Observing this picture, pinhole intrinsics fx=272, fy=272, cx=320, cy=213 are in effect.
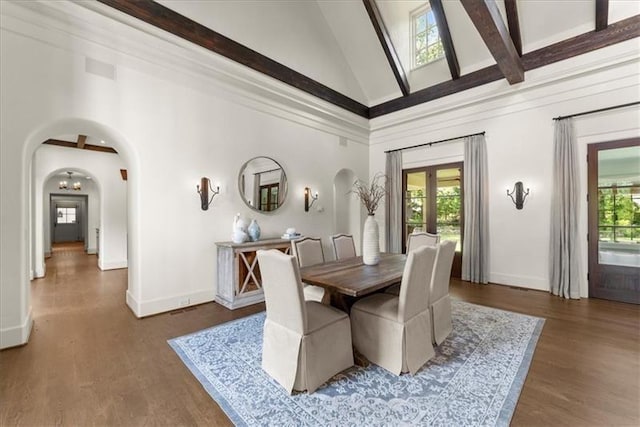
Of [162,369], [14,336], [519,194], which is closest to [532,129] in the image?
[519,194]

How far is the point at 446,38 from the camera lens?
16.2 feet

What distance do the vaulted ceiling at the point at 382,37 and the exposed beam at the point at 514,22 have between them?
0.02 m

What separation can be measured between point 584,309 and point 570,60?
3822mm

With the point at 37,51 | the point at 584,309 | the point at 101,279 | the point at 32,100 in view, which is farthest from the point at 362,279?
the point at 101,279

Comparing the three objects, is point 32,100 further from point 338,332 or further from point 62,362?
point 338,332

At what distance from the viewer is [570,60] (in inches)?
171

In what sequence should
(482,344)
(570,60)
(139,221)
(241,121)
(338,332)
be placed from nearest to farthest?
(338,332) → (482,344) → (139,221) → (570,60) → (241,121)

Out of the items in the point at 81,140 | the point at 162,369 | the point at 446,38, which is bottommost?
the point at 162,369

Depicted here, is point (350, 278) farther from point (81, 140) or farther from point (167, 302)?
point (81, 140)

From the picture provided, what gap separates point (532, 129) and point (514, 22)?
1758 millimetres

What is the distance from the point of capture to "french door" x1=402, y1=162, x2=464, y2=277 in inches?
225

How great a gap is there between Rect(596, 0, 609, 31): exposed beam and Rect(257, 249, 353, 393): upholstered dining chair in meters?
5.57

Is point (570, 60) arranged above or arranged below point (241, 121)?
above

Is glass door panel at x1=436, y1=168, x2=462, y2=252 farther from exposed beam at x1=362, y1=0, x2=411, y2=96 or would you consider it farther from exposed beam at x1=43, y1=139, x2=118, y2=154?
exposed beam at x1=43, y1=139, x2=118, y2=154
